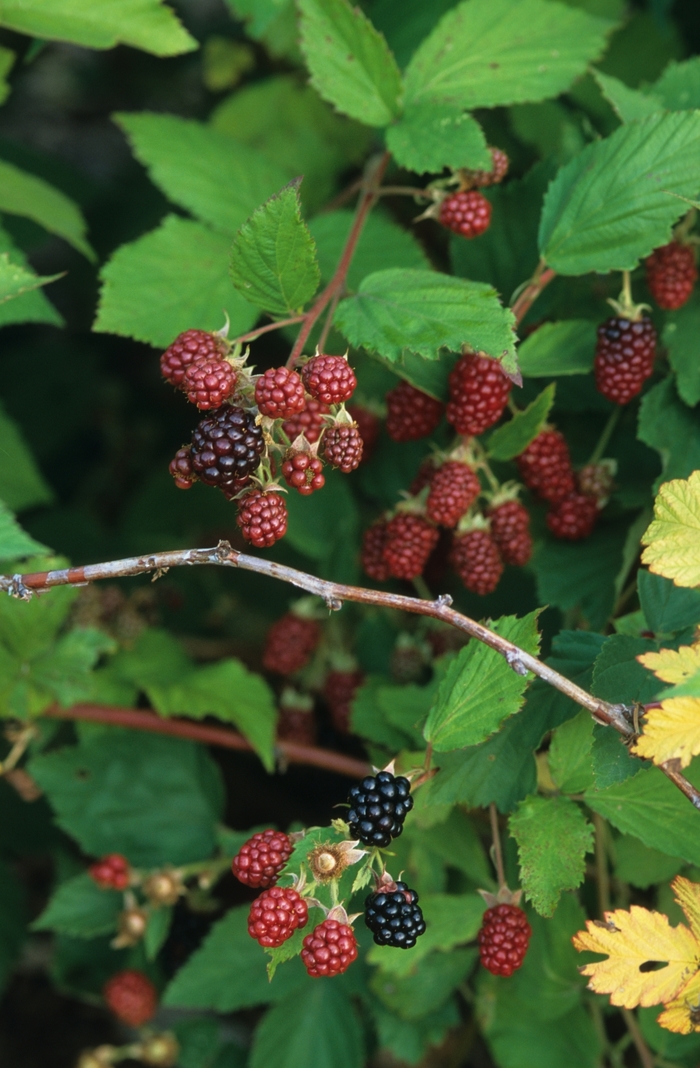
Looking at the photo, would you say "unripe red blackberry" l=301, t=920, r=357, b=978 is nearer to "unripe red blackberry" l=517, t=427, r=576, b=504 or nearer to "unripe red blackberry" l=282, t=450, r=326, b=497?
"unripe red blackberry" l=282, t=450, r=326, b=497

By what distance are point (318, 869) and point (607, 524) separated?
35.0 inches

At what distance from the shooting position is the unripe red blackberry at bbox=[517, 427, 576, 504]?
1.53m

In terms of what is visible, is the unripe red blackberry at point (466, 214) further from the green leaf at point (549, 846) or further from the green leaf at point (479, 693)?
the green leaf at point (549, 846)

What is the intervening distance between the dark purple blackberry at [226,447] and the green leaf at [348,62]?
0.76m

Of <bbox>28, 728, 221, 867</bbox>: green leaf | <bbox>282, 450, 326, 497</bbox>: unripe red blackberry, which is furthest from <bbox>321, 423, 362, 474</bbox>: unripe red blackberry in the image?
<bbox>28, 728, 221, 867</bbox>: green leaf

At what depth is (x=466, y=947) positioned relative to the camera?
68.6 inches

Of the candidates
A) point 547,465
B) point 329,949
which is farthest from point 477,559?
point 329,949

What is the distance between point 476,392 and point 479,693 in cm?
45

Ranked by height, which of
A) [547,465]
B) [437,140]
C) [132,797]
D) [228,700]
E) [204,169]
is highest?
[437,140]

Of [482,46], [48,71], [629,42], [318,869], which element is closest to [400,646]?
[318,869]

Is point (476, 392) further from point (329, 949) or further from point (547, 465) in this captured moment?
point (329, 949)

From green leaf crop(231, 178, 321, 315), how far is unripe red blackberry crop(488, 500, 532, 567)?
1.57 feet

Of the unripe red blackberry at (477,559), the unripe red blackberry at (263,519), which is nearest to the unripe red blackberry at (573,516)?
the unripe red blackberry at (477,559)

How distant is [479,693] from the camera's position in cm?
122
